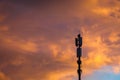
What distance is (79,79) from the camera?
4206 cm

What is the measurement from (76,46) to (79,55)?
56.4 inches

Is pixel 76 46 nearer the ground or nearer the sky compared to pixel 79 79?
nearer the sky

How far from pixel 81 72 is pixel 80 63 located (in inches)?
34.9

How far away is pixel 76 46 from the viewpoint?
1710 inches

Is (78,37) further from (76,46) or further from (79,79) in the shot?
(79,79)

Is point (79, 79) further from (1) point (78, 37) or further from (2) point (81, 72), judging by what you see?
(1) point (78, 37)

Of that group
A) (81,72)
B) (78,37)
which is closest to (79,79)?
(81,72)

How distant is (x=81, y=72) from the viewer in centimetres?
4244

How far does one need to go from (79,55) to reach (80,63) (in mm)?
743

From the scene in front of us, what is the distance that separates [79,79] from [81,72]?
0.75 meters

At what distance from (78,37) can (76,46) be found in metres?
0.89

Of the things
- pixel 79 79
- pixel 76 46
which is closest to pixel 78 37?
pixel 76 46

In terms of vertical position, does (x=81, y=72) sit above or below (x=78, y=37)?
below

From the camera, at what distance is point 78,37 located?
142 ft
